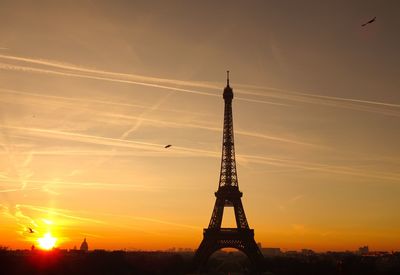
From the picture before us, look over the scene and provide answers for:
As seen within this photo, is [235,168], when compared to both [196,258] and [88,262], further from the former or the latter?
[88,262]

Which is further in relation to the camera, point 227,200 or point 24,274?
point 227,200

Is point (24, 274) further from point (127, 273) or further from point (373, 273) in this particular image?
point (373, 273)

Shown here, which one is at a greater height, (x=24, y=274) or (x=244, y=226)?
(x=244, y=226)

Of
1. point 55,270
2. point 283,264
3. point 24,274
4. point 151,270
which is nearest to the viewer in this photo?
point 24,274

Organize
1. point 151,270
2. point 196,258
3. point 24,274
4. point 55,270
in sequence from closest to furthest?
point 24,274 < point 55,270 < point 196,258 < point 151,270

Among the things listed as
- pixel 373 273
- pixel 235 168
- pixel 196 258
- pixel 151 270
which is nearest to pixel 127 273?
pixel 151 270

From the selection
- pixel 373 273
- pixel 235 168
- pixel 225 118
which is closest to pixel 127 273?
pixel 235 168

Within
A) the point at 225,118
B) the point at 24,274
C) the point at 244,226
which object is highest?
the point at 225,118
